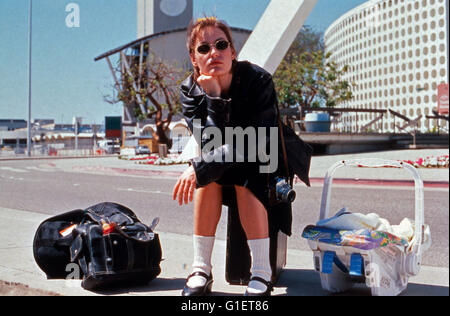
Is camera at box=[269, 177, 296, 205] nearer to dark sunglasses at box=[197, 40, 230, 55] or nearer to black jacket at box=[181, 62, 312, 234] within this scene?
black jacket at box=[181, 62, 312, 234]

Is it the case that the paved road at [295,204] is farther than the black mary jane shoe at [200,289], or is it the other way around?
the paved road at [295,204]

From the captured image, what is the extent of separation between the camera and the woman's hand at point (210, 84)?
75.7 inches

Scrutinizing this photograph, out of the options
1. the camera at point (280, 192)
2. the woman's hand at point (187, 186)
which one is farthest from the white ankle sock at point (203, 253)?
the camera at point (280, 192)

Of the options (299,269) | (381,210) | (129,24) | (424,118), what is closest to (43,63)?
(129,24)

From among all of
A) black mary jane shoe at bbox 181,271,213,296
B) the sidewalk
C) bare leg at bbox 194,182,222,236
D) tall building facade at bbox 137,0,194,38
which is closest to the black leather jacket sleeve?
bare leg at bbox 194,182,222,236

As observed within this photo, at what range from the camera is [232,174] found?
Result: 190 cm

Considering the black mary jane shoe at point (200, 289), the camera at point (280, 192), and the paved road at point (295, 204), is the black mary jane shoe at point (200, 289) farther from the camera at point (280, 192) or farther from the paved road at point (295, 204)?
the paved road at point (295, 204)

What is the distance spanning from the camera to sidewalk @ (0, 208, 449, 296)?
2090 millimetres

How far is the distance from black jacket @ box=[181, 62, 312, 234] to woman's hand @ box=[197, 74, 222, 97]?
0.03 meters

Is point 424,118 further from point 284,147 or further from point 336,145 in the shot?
point 284,147

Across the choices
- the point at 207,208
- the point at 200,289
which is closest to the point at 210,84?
the point at 207,208

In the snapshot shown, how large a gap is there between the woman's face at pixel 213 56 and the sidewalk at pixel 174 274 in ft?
3.37
